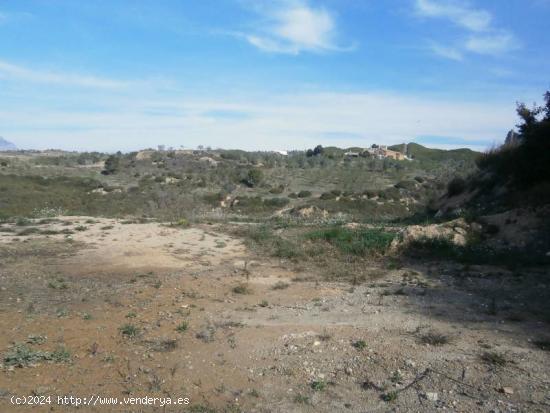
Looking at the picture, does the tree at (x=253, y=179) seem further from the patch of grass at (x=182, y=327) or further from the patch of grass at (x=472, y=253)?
the patch of grass at (x=182, y=327)

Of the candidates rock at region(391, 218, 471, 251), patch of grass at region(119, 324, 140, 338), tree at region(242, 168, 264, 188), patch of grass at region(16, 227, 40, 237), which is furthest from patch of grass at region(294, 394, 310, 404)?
tree at region(242, 168, 264, 188)

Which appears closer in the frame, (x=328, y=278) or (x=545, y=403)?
(x=545, y=403)

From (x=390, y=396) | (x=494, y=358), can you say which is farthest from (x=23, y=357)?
(x=494, y=358)

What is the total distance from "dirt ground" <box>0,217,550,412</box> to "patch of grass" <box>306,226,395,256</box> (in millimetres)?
840

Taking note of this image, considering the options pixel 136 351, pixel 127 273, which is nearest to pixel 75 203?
pixel 127 273

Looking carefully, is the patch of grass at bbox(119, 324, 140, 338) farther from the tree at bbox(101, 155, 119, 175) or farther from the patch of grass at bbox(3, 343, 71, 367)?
the tree at bbox(101, 155, 119, 175)

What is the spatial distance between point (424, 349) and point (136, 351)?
3.26 metres

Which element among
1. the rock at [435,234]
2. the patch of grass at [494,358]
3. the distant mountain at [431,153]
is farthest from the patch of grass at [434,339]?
the distant mountain at [431,153]

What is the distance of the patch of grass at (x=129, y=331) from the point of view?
5.75 metres

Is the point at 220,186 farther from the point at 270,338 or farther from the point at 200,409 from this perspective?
the point at 200,409

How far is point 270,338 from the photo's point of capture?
5.67m

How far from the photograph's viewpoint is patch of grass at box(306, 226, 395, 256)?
10.3m

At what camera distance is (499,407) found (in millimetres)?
3961

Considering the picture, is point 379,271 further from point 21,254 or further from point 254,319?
point 21,254
